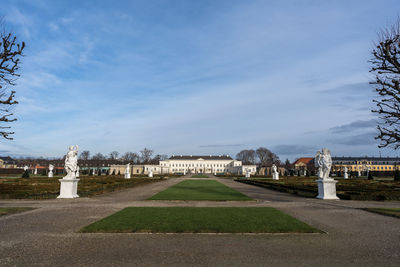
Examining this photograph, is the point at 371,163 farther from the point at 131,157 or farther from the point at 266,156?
the point at 131,157

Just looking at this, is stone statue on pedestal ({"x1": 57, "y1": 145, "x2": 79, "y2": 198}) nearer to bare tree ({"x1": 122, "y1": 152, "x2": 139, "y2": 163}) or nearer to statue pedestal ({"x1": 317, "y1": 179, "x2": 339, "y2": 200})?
statue pedestal ({"x1": 317, "y1": 179, "x2": 339, "y2": 200})

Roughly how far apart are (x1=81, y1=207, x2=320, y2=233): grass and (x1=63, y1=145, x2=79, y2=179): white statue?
7142 millimetres

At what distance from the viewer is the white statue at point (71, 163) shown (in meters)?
14.4

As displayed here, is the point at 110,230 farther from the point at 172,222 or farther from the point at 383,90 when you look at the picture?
the point at 383,90

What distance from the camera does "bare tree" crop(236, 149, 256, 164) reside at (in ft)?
366

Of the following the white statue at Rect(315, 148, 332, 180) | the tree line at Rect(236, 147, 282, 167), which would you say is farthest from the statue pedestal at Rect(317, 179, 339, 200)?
the tree line at Rect(236, 147, 282, 167)

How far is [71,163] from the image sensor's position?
14.6m

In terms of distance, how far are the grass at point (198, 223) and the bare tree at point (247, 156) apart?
10469 centimetres

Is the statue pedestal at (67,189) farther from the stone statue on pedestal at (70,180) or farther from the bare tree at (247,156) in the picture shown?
the bare tree at (247,156)

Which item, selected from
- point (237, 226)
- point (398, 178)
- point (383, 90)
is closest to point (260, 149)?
point (398, 178)

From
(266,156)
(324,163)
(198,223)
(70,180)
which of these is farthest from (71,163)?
(266,156)

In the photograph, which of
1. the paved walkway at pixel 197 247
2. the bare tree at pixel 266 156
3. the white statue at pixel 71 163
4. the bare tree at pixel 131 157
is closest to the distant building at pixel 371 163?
the bare tree at pixel 266 156

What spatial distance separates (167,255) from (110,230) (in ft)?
8.23

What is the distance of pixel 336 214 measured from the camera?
9484 millimetres
